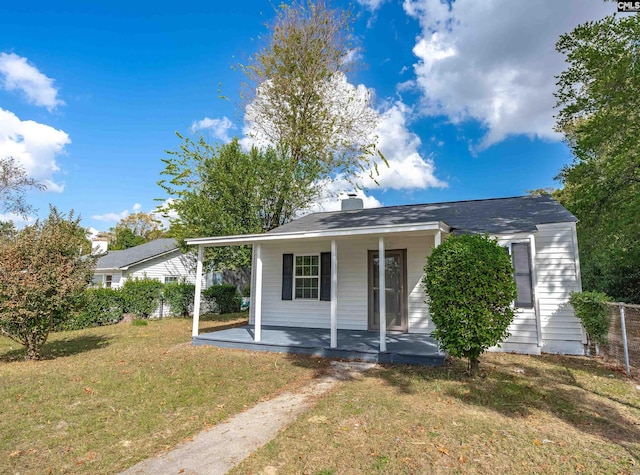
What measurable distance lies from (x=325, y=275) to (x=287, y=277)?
129cm

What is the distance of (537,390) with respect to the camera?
16.0 feet

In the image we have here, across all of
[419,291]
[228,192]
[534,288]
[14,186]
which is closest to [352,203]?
[419,291]

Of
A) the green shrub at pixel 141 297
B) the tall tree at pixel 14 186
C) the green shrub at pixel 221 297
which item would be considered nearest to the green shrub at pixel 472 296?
the green shrub at pixel 141 297

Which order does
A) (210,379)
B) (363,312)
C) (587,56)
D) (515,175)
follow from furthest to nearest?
1. (515,175)
2. (587,56)
3. (363,312)
4. (210,379)

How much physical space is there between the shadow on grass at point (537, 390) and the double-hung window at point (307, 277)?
13.7 ft

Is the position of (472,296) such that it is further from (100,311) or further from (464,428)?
(100,311)

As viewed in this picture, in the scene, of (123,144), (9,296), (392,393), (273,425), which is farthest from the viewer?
(123,144)

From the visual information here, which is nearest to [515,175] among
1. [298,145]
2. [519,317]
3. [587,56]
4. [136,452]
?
[587,56]

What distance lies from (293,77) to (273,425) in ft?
49.1

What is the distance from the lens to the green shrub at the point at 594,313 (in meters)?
6.54

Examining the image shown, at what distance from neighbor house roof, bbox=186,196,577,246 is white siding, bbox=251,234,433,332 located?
0.64 metres

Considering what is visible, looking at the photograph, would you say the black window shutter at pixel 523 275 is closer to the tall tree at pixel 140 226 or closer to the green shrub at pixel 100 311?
the green shrub at pixel 100 311

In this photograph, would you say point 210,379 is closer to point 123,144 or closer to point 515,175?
point 123,144

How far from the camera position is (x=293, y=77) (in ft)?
50.5
